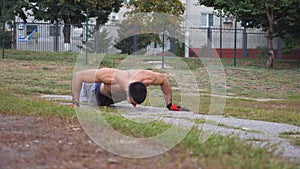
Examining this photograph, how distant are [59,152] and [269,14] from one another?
2354 centimetres

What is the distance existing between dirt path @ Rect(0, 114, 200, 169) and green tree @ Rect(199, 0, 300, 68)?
20.1 metres

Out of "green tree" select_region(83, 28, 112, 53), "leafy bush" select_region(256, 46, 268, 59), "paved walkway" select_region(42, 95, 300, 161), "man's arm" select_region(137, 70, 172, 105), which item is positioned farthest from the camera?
"leafy bush" select_region(256, 46, 268, 59)

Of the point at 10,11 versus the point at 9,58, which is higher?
the point at 10,11

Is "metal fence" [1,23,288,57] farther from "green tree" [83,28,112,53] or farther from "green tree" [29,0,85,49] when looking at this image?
"green tree" [29,0,85,49]

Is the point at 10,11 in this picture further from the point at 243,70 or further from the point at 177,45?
the point at 243,70

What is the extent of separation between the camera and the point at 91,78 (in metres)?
12.0

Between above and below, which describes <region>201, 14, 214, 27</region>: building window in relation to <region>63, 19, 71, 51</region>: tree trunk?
above

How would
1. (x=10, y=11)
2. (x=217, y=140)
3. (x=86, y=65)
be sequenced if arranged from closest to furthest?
(x=217, y=140), (x=86, y=65), (x=10, y=11)

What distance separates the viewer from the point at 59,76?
22.4 m

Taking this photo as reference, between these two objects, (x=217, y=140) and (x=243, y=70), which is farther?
(x=243, y=70)

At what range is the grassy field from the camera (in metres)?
6.48

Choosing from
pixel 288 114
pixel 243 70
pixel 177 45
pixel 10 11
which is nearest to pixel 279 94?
pixel 243 70

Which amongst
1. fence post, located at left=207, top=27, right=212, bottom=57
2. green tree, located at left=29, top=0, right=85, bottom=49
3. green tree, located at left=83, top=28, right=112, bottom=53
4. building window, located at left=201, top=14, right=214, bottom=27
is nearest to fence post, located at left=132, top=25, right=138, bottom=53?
green tree, located at left=83, top=28, right=112, bottom=53

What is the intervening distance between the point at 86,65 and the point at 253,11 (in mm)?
8118
